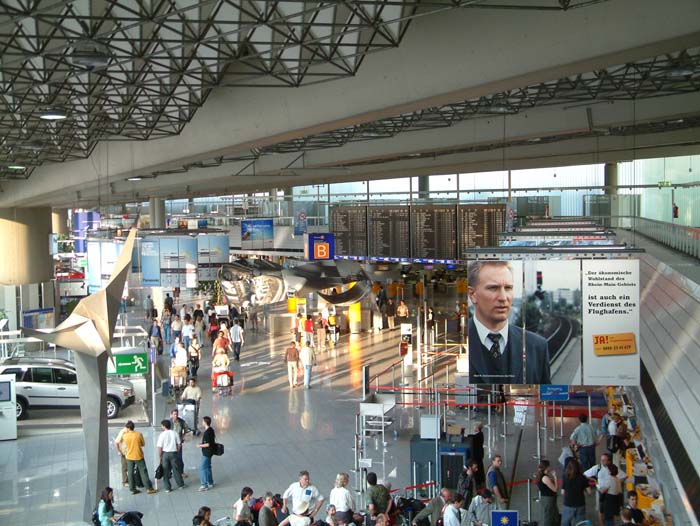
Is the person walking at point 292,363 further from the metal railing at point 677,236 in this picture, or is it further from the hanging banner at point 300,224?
the hanging banner at point 300,224

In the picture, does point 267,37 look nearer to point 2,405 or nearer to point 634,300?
point 634,300

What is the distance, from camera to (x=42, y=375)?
18078 mm

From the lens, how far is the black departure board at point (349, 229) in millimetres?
34562

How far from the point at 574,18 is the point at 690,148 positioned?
19274 millimetres

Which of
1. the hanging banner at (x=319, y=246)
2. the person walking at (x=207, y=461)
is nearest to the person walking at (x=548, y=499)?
the person walking at (x=207, y=461)

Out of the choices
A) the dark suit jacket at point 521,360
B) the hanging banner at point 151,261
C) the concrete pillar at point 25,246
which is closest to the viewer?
the dark suit jacket at point 521,360

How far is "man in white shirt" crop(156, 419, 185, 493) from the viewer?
12750 mm

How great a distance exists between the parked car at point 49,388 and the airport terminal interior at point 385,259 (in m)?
0.05

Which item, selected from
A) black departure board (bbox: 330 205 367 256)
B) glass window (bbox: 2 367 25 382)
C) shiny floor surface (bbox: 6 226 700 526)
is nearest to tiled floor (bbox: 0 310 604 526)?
shiny floor surface (bbox: 6 226 700 526)

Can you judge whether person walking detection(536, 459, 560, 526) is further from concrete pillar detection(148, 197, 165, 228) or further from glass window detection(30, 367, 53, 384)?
concrete pillar detection(148, 197, 165, 228)

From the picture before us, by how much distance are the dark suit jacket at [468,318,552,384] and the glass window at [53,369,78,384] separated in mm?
10292

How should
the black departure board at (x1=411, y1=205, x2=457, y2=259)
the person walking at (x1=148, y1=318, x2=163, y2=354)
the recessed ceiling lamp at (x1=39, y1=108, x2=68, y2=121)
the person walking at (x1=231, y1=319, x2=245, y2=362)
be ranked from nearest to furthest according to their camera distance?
the recessed ceiling lamp at (x1=39, y1=108, x2=68, y2=121), the person walking at (x1=231, y1=319, x2=245, y2=362), the person walking at (x1=148, y1=318, x2=163, y2=354), the black departure board at (x1=411, y1=205, x2=457, y2=259)

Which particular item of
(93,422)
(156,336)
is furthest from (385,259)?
(93,422)

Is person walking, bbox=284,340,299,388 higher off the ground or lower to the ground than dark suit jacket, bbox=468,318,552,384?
lower
